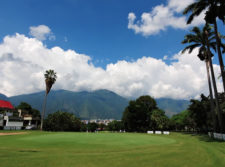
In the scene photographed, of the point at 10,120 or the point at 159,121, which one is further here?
the point at 10,120

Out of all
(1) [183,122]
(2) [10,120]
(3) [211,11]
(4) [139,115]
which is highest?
(3) [211,11]

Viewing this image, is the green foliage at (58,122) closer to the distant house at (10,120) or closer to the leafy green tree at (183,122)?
the distant house at (10,120)

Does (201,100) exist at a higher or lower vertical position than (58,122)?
higher

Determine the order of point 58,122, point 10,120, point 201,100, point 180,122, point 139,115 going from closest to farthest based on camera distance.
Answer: point 201,100 → point 58,122 → point 139,115 → point 10,120 → point 180,122

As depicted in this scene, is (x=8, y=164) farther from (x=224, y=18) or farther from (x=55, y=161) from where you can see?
(x=224, y=18)

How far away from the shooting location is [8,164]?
10.2 metres

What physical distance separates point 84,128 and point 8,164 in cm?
9078

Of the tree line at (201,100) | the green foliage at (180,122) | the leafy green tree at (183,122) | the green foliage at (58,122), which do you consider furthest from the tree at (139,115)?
the green foliage at (180,122)

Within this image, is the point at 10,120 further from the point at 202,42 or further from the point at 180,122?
the point at 180,122

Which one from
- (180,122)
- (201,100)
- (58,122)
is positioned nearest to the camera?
(201,100)

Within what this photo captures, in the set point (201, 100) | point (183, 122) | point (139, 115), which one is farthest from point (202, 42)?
point (183, 122)

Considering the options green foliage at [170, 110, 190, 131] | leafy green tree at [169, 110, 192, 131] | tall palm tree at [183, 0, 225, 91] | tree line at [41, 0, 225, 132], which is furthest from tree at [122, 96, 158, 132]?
tall palm tree at [183, 0, 225, 91]

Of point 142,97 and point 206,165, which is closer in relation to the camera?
point 206,165

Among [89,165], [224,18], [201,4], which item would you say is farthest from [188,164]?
[201,4]
